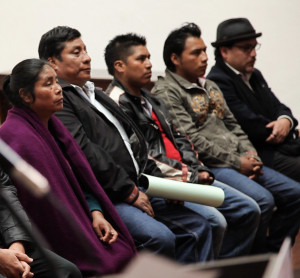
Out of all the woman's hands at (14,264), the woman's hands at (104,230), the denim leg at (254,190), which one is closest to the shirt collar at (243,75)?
the denim leg at (254,190)

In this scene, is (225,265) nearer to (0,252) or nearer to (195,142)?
(0,252)

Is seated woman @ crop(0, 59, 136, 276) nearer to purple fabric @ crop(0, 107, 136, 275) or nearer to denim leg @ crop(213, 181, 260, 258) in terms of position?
purple fabric @ crop(0, 107, 136, 275)

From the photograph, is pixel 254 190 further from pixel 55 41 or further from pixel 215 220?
pixel 55 41

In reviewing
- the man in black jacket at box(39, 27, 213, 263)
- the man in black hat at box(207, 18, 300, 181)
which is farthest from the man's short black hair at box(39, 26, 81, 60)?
the man in black hat at box(207, 18, 300, 181)

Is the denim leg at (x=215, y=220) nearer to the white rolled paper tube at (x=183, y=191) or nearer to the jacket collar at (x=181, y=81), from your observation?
the white rolled paper tube at (x=183, y=191)

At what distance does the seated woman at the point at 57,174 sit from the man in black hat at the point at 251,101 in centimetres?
139

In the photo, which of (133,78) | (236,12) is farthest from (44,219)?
(236,12)

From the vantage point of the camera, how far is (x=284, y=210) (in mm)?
3221

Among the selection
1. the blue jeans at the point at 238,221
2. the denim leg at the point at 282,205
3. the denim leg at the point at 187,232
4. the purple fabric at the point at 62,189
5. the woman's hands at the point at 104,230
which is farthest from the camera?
the denim leg at the point at 282,205

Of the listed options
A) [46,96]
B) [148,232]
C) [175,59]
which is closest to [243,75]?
[175,59]

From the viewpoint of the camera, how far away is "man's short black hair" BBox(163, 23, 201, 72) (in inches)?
126

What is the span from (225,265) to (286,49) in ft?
11.7

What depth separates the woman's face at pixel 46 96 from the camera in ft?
6.97

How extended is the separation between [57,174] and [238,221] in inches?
43.3
